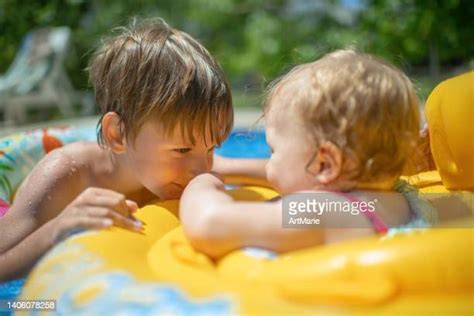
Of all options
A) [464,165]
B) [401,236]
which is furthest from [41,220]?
[464,165]

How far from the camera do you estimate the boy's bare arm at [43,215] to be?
1.36m

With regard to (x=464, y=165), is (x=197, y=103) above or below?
above

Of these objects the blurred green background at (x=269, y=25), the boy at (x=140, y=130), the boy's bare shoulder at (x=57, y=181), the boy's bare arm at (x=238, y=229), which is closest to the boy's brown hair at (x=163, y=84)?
the boy at (x=140, y=130)

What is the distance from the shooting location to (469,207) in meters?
1.50

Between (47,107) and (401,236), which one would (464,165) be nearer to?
(401,236)

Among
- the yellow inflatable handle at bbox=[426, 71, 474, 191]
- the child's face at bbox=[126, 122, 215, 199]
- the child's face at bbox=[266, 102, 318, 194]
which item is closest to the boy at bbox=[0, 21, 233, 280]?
the child's face at bbox=[126, 122, 215, 199]

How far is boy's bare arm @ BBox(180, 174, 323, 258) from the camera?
1.18 m

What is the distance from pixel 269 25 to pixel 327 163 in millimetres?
7256

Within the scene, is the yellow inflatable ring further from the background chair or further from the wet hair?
the background chair

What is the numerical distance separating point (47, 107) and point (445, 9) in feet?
14.7

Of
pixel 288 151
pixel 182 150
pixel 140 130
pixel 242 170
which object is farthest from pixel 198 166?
pixel 242 170

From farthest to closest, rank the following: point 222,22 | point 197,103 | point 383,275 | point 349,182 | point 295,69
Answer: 1. point 222,22
2. point 197,103
3. point 295,69
4. point 349,182
5. point 383,275

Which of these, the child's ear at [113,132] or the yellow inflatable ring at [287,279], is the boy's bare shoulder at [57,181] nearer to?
the child's ear at [113,132]

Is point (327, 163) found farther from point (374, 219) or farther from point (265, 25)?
point (265, 25)
